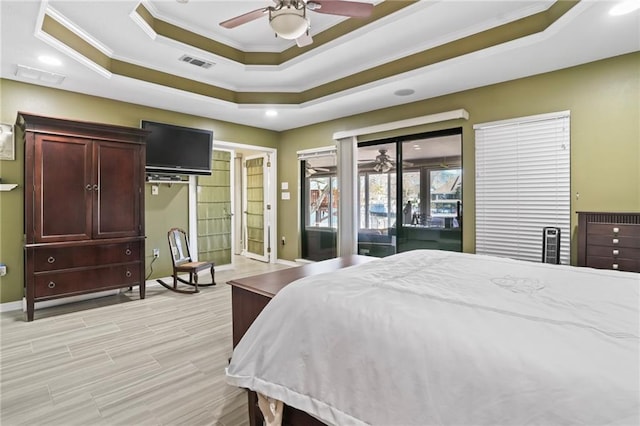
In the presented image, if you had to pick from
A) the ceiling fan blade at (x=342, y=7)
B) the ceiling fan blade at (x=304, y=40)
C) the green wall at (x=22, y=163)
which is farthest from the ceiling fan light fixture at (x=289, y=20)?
the green wall at (x=22, y=163)

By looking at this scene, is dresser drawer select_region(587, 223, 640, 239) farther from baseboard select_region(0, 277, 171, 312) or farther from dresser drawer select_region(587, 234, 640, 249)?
baseboard select_region(0, 277, 171, 312)

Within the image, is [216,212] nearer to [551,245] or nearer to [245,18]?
[245,18]

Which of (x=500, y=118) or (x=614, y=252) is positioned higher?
(x=500, y=118)

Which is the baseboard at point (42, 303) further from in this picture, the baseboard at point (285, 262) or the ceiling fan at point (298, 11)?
the ceiling fan at point (298, 11)

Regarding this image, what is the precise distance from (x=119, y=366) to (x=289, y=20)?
→ 2.82 meters

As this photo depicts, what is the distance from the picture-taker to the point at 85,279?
366cm

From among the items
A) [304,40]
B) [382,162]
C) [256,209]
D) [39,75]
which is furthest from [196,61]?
[256,209]

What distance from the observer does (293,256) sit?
20.8ft

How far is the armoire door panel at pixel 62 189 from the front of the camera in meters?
3.38

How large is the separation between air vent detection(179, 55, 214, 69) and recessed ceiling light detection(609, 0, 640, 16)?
3.87 meters

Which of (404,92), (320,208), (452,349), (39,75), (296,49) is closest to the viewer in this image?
(452,349)

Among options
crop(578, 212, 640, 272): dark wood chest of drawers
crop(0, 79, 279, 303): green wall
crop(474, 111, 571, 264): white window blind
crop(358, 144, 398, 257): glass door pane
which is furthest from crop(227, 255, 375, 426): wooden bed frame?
crop(0, 79, 279, 303): green wall

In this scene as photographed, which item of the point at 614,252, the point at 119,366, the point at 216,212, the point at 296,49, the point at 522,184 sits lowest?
the point at 119,366

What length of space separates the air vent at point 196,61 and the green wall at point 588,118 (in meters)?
3.20
